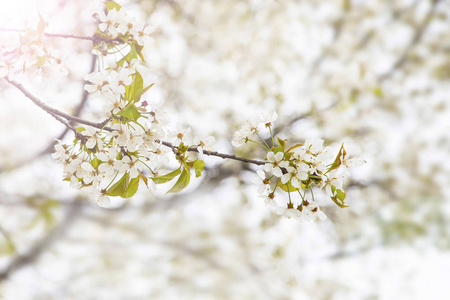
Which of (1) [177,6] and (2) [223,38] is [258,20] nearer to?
(2) [223,38]

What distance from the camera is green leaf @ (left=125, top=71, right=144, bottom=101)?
459mm

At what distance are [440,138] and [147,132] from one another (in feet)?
9.84

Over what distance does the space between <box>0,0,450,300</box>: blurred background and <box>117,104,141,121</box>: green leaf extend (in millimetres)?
1350

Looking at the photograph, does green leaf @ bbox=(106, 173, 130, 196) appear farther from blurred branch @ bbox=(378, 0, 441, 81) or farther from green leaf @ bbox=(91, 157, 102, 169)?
blurred branch @ bbox=(378, 0, 441, 81)

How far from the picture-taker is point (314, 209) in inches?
19.8

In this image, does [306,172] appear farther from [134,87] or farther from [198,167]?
[134,87]

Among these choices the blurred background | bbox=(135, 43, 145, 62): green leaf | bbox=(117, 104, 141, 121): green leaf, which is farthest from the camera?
the blurred background

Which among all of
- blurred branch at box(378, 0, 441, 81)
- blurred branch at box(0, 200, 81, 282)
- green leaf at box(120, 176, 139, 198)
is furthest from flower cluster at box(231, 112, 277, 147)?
blurred branch at box(378, 0, 441, 81)

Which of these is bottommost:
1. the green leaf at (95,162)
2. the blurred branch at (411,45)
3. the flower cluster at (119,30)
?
the green leaf at (95,162)

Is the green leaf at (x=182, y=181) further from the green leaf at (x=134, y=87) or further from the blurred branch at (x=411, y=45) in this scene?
the blurred branch at (x=411, y=45)

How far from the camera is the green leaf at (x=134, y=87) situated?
0.46 metres

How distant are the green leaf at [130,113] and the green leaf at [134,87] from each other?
19mm

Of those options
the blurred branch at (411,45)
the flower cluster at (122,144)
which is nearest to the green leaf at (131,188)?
the flower cluster at (122,144)

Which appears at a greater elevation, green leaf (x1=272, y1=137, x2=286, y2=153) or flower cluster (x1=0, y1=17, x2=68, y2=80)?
flower cluster (x1=0, y1=17, x2=68, y2=80)
